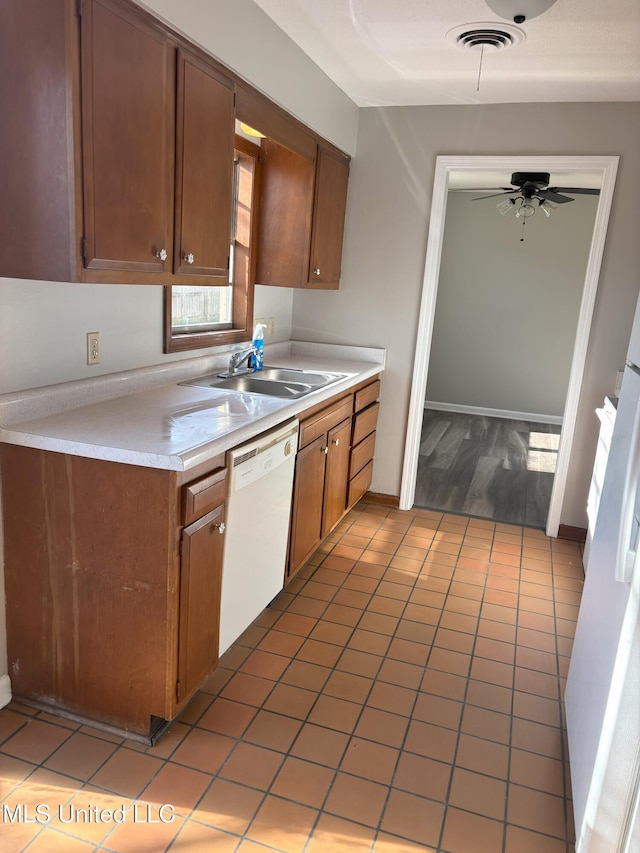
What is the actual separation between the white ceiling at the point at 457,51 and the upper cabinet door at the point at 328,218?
0.40m

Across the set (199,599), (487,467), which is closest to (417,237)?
(487,467)

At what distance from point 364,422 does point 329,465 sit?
2.11 feet

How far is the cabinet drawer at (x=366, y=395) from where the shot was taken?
11.5 ft

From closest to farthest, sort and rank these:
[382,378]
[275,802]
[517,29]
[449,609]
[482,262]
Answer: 1. [275,802]
2. [517,29]
3. [449,609]
4. [382,378]
5. [482,262]

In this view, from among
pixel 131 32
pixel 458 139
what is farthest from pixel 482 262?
pixel 131 32

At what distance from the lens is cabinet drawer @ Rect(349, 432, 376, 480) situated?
3.56 metres

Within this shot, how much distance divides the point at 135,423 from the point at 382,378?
223 cm

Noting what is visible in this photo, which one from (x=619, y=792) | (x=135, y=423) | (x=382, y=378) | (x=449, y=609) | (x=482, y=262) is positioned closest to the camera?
(x=619, y=792)

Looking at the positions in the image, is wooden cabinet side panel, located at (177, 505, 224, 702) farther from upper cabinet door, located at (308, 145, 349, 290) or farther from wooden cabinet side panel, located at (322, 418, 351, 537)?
upper cabinet door, located at (308, 145, 349, 290)

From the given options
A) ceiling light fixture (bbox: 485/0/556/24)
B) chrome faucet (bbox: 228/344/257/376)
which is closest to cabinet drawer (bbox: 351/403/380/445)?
chrome faucet (bbox: 228/344/257/376)

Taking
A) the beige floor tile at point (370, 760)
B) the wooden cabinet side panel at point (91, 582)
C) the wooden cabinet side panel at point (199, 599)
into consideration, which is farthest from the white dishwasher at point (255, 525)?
the beige floor tile at point (370, 760)

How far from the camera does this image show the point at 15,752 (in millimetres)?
1867

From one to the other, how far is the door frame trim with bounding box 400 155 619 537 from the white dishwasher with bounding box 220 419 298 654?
1555 mm

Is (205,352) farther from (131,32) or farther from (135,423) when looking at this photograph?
(131,32)
